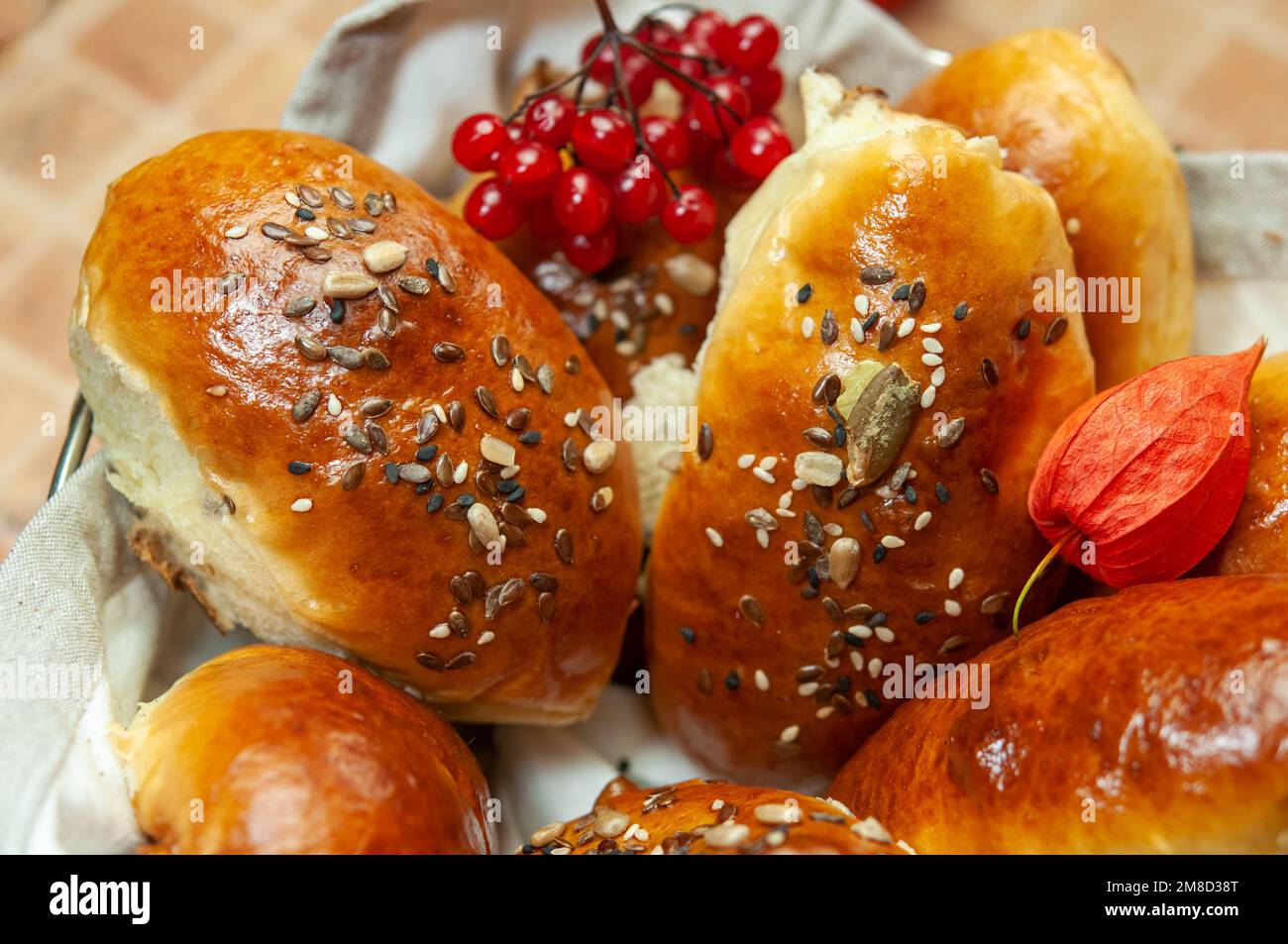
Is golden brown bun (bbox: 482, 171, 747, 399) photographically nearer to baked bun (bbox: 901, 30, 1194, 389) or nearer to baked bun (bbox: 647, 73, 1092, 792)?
baked bun (bbox: 647, 73, 1092, 792)

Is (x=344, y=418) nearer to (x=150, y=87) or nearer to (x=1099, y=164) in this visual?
(x=1099, y=164)

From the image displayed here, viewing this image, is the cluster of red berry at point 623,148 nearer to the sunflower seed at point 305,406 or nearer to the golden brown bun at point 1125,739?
the sunflower seed at point 305,406

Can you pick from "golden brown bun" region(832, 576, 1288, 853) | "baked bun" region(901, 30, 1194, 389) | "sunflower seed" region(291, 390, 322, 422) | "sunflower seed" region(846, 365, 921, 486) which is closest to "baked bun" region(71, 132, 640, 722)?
"sunflower seed" region(291, 390, 322, 422)

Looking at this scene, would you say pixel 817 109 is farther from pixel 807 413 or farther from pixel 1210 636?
pixel 1210 636

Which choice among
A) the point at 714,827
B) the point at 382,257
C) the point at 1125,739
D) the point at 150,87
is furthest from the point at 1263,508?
the point at 150,87

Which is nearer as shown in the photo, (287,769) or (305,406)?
(287,769)

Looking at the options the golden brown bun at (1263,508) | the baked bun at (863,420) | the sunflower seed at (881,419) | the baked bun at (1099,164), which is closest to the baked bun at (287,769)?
the baked bun at (863,420)

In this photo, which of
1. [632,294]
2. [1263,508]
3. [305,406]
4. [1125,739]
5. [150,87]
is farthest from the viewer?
[150,87]
